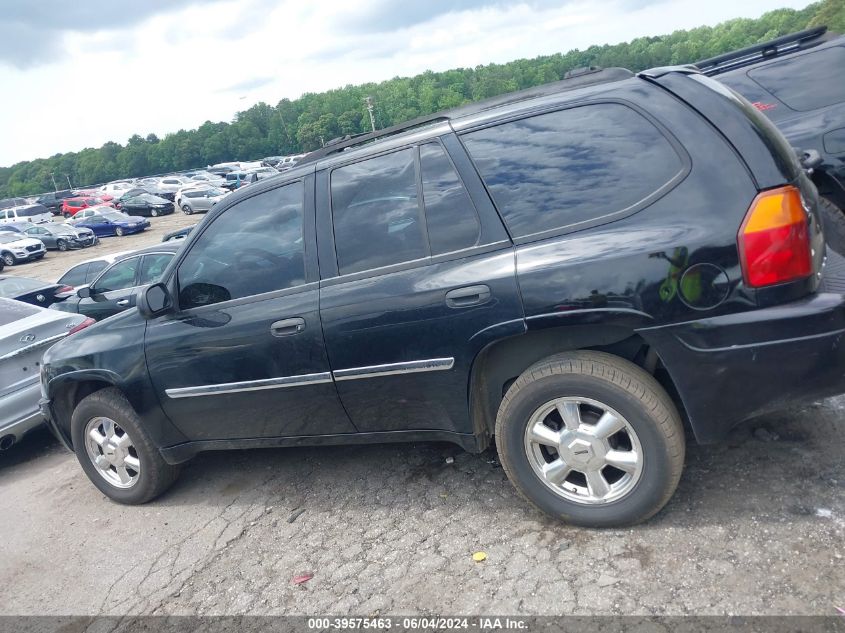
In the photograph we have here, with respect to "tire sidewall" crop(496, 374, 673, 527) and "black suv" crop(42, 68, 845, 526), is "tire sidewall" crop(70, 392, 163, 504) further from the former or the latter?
"tire sidewall" crop(496, 374, 673, 527)

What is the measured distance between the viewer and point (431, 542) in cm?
339

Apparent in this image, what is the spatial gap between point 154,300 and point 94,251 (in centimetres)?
3016

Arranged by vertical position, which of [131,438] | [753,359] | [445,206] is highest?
[445,206]

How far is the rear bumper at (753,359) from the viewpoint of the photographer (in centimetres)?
274

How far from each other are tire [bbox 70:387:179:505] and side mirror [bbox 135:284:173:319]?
0.74m

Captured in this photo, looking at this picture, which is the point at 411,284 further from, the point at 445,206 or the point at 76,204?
the point at 76,204

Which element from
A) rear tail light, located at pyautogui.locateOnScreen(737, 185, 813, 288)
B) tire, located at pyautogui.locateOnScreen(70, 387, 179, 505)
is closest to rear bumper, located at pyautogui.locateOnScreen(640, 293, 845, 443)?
rear tail light, located at pyautogui.locateOnScreen(737, 185, 813, 288)

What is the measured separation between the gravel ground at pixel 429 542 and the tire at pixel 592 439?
5.9 inches

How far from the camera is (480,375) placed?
3.36m

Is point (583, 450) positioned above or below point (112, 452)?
above

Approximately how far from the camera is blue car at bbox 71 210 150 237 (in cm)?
3447

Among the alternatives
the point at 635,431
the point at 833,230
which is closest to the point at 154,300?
the point at 635,431

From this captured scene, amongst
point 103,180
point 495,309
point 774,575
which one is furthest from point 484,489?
point 103,180

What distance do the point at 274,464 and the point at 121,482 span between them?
1039 millimetres
